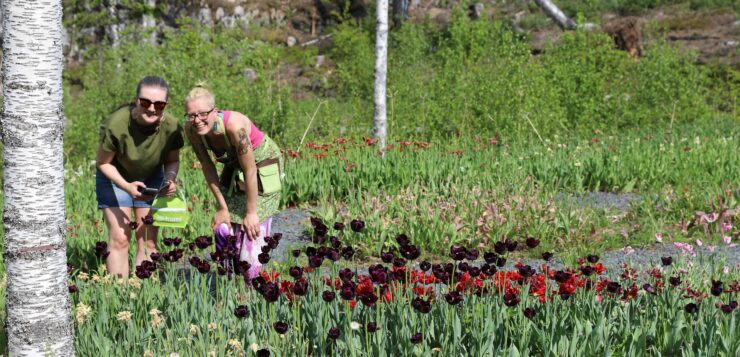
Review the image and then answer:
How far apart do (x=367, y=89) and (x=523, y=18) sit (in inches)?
460

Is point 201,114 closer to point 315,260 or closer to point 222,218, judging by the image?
point 222,218

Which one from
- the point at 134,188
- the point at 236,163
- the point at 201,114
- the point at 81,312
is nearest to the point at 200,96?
the point at 201,114

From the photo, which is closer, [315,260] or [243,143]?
[315,260]

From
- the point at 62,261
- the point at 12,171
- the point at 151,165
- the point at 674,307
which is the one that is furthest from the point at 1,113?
the point at 674,307

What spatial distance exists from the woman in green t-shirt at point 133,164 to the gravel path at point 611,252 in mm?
1237

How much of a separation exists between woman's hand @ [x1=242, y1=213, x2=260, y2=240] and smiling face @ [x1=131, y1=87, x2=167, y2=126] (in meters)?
0.80

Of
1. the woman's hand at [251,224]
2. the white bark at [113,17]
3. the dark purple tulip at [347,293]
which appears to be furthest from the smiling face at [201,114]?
the white bark at [113,17]

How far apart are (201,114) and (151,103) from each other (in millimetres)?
465

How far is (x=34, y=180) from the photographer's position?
9.93ft

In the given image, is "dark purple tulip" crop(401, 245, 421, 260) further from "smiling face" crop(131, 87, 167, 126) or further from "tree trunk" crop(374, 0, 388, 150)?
"tree trunk" crop(374, 0, 388, 150)

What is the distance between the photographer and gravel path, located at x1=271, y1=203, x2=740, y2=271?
215 inches

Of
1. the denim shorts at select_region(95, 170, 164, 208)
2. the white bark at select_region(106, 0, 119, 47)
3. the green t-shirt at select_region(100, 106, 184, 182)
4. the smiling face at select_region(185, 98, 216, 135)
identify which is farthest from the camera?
the white bark at select_region(106, 0, 119, 47)

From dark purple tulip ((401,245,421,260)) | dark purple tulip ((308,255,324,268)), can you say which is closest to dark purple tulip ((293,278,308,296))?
dark purple tulip ((308,255,324,268))

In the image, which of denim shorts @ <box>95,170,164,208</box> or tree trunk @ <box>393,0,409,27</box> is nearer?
denim shorts @ <box>95,170,164,208</box>
